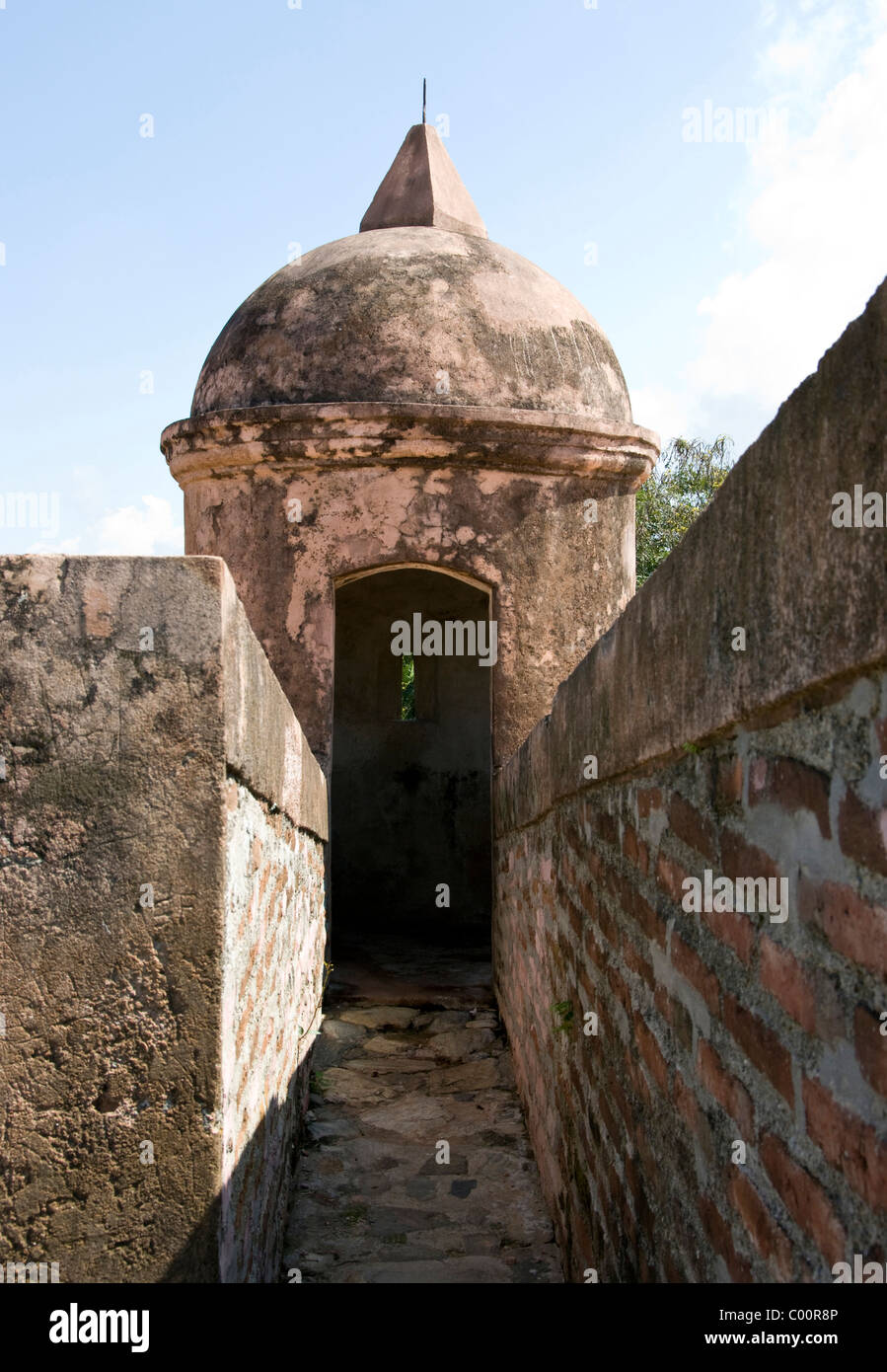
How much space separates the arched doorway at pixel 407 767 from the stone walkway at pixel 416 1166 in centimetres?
396

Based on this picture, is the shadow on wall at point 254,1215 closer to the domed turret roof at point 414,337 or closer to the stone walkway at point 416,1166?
the stone walkway at point 416,1166

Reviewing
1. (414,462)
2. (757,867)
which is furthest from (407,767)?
(757,867)

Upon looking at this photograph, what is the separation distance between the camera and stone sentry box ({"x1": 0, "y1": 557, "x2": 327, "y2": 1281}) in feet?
5.62

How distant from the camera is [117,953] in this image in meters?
1.75

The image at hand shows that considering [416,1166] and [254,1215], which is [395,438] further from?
[254,1215]

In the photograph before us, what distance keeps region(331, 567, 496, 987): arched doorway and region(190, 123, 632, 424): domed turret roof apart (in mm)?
3304

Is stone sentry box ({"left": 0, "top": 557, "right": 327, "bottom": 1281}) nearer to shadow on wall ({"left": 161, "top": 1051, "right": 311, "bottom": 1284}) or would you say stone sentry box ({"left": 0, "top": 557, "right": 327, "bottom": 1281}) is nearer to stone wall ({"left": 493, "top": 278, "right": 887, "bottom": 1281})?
shadow on wall ({"left": 161, "top": 1051, "right": 311, "bottom": 1284})

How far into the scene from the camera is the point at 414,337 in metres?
6.46

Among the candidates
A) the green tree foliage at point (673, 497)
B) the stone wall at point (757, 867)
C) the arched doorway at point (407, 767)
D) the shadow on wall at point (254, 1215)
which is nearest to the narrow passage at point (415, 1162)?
the shadow on wall at point (254, 1215)

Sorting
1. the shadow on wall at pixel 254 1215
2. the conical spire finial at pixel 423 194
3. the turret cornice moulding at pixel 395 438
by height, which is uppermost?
the conical spire finial at pixel 423 194

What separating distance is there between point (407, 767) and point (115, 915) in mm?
8609

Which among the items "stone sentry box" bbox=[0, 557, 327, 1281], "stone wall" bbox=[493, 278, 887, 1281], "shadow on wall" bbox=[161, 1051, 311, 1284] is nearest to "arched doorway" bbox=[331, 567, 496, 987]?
"shadow on wall" bbox=[161, 1051, 311, 1284]

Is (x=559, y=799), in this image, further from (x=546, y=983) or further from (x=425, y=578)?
(x=425, y=578)

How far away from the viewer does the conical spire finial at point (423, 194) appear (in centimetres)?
758
